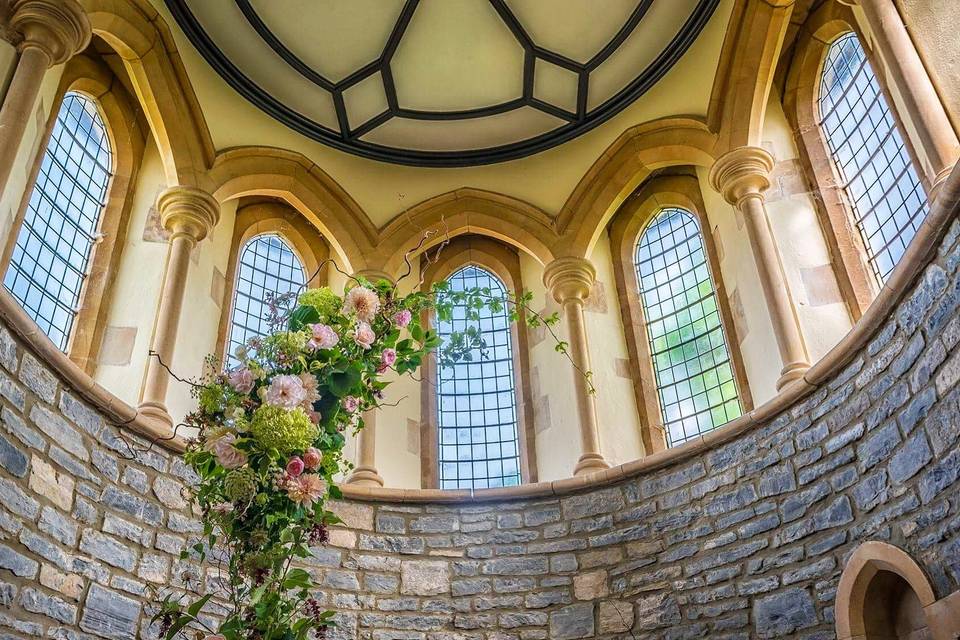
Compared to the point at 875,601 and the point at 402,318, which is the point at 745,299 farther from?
the point at 402,318

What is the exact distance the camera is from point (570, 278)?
9.20 metres

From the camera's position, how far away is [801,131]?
8648mm

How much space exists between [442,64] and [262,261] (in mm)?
2890

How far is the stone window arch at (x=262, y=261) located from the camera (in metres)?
9.28

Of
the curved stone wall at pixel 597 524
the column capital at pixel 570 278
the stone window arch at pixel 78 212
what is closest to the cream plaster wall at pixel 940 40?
the curved stone wall at pixel 597 524

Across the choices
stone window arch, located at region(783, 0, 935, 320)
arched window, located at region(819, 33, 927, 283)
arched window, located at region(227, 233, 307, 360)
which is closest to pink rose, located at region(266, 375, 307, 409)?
stone window arch, located at region(783, 0, 935, 320)

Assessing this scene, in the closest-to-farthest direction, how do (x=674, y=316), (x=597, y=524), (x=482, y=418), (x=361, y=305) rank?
(x=361, y=305), (x=597, y=524), (x=674, y=316), (x=482, y=418)

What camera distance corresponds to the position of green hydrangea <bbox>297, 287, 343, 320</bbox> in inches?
115

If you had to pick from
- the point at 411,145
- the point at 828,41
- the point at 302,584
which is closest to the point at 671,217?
the point at 828,41

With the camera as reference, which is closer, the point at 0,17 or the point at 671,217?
the point at 0,17

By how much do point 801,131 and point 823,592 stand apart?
15.2ft

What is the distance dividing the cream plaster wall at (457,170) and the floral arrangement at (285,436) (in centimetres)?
647

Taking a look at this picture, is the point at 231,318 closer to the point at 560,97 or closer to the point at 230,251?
the point at 230,251

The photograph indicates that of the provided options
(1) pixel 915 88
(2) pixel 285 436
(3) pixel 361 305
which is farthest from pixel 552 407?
(2) pixel 285 436
